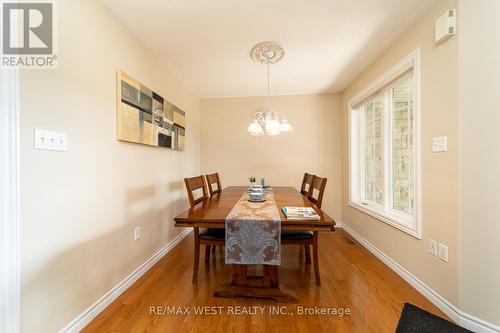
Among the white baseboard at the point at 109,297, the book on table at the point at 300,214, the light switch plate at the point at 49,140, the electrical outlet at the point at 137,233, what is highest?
the light switch plate at the point at 49,140

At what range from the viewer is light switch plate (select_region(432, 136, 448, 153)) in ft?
5.14

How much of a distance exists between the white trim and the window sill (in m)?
2.68

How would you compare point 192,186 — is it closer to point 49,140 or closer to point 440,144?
point 49,140

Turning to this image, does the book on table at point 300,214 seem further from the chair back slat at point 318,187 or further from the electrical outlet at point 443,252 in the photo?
the electrical outlet at point 443,252

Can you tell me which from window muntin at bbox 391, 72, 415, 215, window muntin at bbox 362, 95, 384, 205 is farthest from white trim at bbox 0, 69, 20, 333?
window muntin at bbox 362, 95, 384, 205

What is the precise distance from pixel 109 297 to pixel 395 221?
8.56 feet

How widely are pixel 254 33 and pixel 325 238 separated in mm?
2738

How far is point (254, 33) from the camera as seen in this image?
6.62 ft

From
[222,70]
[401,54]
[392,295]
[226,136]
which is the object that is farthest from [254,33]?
[392,295]

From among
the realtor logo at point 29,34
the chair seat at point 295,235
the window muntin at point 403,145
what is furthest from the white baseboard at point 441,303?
the realtor logo at point 29,34

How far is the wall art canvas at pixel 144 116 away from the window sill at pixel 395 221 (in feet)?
8.44

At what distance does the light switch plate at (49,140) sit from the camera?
117 centimetres

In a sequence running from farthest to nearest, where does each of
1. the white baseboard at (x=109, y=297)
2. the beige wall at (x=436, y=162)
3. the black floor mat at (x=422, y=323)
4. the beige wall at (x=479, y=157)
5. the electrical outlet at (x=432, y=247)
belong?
the electrical outlet at (x=432, y=247)
the beige wall at (x=436, y=162)
the white baseboard at (x=109, y=297)
the beige wall at (x=479, y=157)
the black floor mat at (x=422, y=323)

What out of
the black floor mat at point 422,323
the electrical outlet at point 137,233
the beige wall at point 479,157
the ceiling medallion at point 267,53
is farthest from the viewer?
the ceiling medallion at point 267,53
